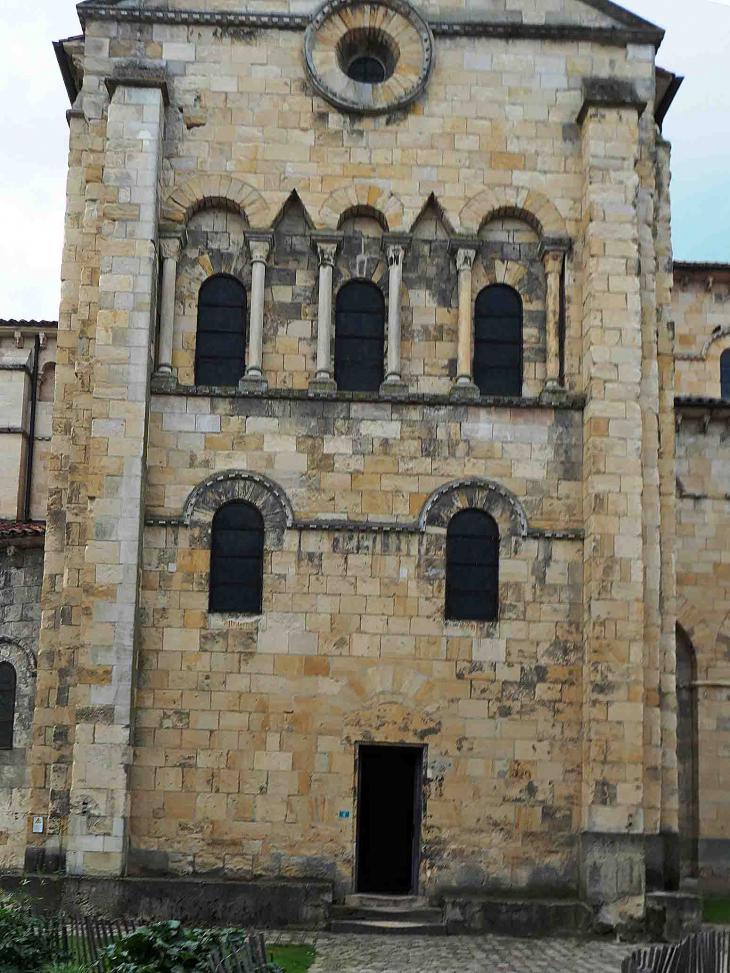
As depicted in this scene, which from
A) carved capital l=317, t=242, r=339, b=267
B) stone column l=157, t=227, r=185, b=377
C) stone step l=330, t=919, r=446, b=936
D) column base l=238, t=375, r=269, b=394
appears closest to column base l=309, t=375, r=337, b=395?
column base l=238, t=375, r=269, b=394

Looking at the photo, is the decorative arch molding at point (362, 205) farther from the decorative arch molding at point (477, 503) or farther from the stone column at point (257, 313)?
the decorative arch molding at point (477, 503)

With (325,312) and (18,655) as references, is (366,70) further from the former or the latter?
(18,655)

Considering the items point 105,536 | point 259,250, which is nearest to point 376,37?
point 259,250

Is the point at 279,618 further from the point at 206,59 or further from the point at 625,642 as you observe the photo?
the point at 206,59

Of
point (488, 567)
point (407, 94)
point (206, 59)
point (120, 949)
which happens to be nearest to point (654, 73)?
point (407, 94)

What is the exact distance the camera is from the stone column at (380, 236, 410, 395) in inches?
762

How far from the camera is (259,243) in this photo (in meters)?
19.6

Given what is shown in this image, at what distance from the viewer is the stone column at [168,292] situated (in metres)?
19.3

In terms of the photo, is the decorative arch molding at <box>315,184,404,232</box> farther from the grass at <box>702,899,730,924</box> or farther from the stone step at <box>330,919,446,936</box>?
the grass at <box>702,899,730,924</box>

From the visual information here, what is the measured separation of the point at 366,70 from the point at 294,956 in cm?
1307

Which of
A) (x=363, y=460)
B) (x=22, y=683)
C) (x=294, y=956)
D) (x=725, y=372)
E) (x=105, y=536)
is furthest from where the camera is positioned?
(x=725, y=372)

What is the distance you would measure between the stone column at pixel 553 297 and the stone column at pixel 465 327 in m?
1.10

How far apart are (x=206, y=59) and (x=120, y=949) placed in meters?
13.4

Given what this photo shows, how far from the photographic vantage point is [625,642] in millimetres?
18344
